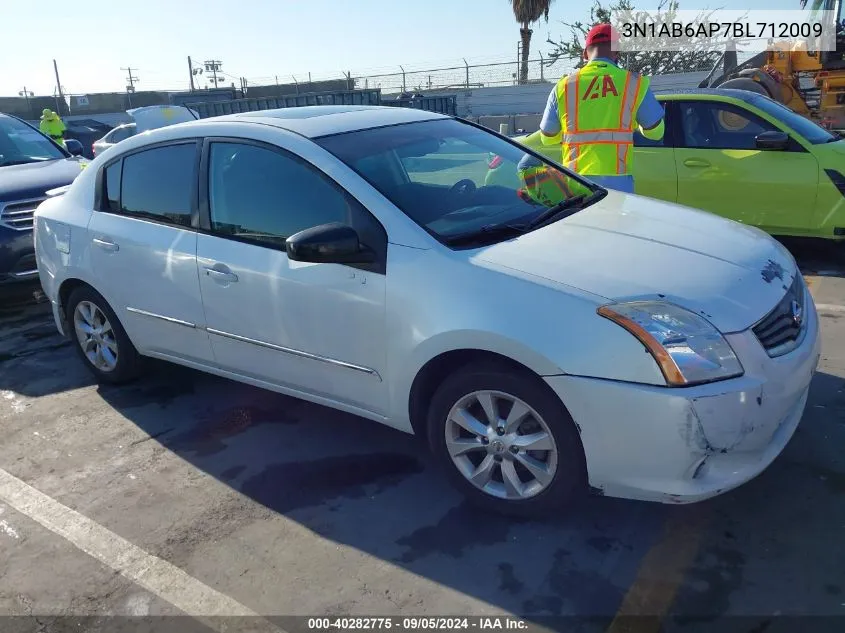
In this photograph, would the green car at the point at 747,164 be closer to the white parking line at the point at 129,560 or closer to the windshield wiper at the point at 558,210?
the windshield wiper at the point at 558,210

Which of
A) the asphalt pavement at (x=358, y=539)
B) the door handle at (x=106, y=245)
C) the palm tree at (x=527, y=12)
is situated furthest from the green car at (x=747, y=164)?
the palm tree at (x=527, y=12)

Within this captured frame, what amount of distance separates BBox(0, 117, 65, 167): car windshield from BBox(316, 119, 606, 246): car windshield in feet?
17.9

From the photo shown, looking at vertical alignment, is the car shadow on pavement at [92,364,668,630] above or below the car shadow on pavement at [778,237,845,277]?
below

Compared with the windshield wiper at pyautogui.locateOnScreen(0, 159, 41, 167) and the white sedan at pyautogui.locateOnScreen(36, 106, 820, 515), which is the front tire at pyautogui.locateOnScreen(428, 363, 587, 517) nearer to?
the white sedan at pyautogui.locateOnScreen(36, 106, 820, 515)

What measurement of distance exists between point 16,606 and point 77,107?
37.0 metres

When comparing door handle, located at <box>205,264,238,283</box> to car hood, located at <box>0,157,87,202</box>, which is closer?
door handle, located at <box>205,264,238,283</box>

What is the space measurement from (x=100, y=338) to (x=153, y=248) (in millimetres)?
1033

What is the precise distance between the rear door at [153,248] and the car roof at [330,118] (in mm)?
447

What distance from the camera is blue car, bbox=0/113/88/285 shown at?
6287 millimetres

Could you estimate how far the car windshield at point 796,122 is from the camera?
6.29 metres

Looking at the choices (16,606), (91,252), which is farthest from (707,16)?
(16,606)

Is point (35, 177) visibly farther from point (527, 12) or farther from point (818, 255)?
point (527, 12)

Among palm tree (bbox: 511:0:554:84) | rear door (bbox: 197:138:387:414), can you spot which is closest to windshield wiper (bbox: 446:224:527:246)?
rear door (bbox: 197:138:387:414)

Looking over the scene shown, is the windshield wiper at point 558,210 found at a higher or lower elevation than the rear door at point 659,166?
higher
